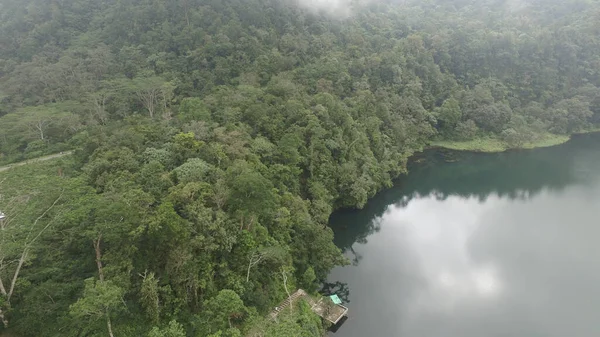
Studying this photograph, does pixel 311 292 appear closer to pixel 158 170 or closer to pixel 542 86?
pixel 158 170

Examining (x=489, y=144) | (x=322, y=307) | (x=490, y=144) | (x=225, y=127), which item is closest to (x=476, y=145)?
(x=489, y=144)

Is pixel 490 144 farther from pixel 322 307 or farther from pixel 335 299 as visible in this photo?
pixel 322 307

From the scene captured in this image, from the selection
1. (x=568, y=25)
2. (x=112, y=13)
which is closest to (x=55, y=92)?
(x=112, y=13)

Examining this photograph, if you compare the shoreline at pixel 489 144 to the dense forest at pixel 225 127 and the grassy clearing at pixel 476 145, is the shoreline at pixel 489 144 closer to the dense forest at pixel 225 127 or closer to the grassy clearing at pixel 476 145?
the grassy clearing at pixel 476 145

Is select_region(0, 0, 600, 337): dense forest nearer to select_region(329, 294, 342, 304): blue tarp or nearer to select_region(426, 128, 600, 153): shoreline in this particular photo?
select_region(426, 128, 600, 153): shoreline

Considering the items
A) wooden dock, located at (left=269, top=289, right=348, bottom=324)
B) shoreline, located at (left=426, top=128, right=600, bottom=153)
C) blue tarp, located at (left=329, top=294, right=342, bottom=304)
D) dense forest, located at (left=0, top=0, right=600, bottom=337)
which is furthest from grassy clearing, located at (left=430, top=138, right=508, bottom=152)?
wooden dock, located at (left=269, top=289, right=348, bottom=324)
